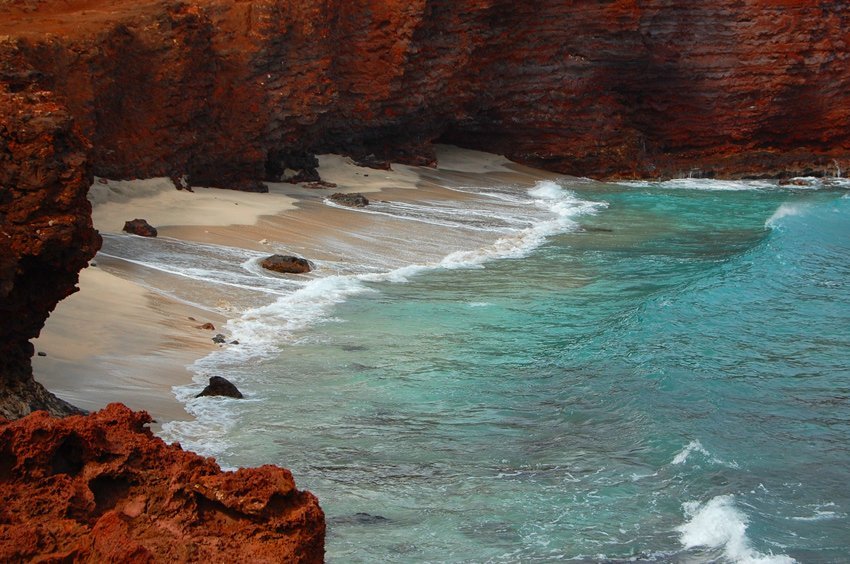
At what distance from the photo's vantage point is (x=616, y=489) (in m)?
8.32

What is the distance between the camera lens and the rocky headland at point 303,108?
4781 mm

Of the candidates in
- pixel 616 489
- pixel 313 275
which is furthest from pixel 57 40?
pixel 616 489

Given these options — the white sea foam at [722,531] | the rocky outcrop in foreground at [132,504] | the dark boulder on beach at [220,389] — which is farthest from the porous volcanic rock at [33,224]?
the white sea foam at [722,531]

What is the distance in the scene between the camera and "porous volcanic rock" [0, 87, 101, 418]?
7.21 meters

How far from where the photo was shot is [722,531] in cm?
754

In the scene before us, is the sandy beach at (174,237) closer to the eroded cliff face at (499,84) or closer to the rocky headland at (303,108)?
the rocky headland at (303,108)

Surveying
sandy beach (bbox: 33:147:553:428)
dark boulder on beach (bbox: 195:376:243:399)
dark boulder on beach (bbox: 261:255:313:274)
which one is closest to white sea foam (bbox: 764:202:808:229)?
sandy beach (bbox: 33:147:553:428)

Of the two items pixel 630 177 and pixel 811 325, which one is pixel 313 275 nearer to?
pixel 811 325

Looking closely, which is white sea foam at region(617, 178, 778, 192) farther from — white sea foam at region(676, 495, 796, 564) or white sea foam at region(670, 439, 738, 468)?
white sea foam at region(676, 495, 796, 564)

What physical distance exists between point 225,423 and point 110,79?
34.5 ft

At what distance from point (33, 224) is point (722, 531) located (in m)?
4.94

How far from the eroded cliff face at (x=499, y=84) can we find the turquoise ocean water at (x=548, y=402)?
5.11 metres

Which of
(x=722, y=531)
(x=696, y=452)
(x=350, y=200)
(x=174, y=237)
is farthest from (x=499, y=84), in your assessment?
(x=722, y=531)

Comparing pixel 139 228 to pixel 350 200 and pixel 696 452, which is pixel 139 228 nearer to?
pixel 350 200
